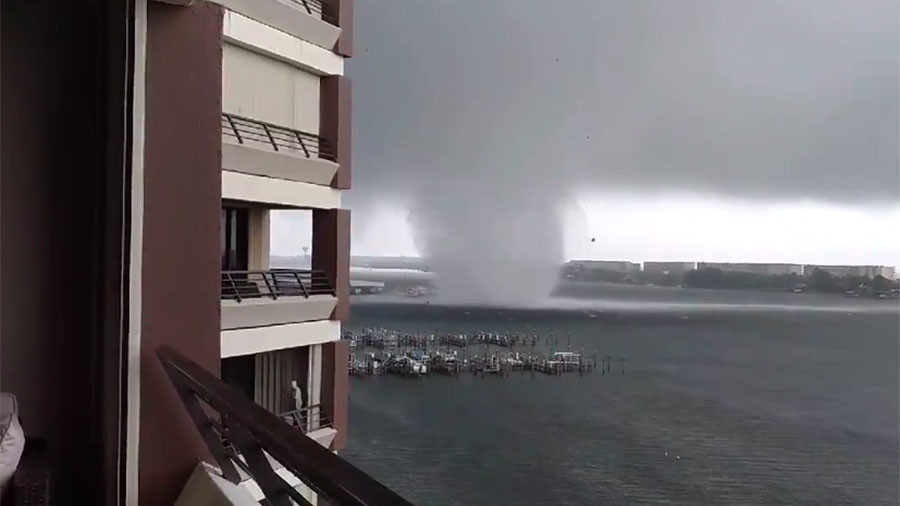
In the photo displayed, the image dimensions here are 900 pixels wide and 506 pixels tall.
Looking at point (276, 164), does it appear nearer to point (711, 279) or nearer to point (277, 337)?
point (277, 337)

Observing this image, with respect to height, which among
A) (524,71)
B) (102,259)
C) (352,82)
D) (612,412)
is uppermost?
(524,71)

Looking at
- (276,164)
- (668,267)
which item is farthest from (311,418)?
(668,267)

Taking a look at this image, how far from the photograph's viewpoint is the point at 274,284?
414 cm

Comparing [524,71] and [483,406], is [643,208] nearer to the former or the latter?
[524,71]

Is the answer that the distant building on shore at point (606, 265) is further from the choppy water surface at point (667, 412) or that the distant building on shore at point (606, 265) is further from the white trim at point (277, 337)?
the white trim at point (277, 337)

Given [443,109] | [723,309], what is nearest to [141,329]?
[443,109]

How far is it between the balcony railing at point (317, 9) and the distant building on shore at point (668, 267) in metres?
6.21

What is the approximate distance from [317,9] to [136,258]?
12.1 feet

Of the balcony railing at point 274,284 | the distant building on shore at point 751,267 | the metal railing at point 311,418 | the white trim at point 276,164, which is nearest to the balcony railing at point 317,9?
the white trim at point 276,164

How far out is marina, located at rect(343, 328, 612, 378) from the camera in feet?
25.4

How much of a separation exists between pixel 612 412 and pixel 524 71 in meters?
4.52

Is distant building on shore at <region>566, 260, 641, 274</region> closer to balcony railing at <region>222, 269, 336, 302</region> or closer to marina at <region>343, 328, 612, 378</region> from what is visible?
marina at <region>343, 328, 612, 378</region>

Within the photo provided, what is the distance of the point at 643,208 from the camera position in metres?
10.3

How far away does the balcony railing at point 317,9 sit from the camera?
423 cm
